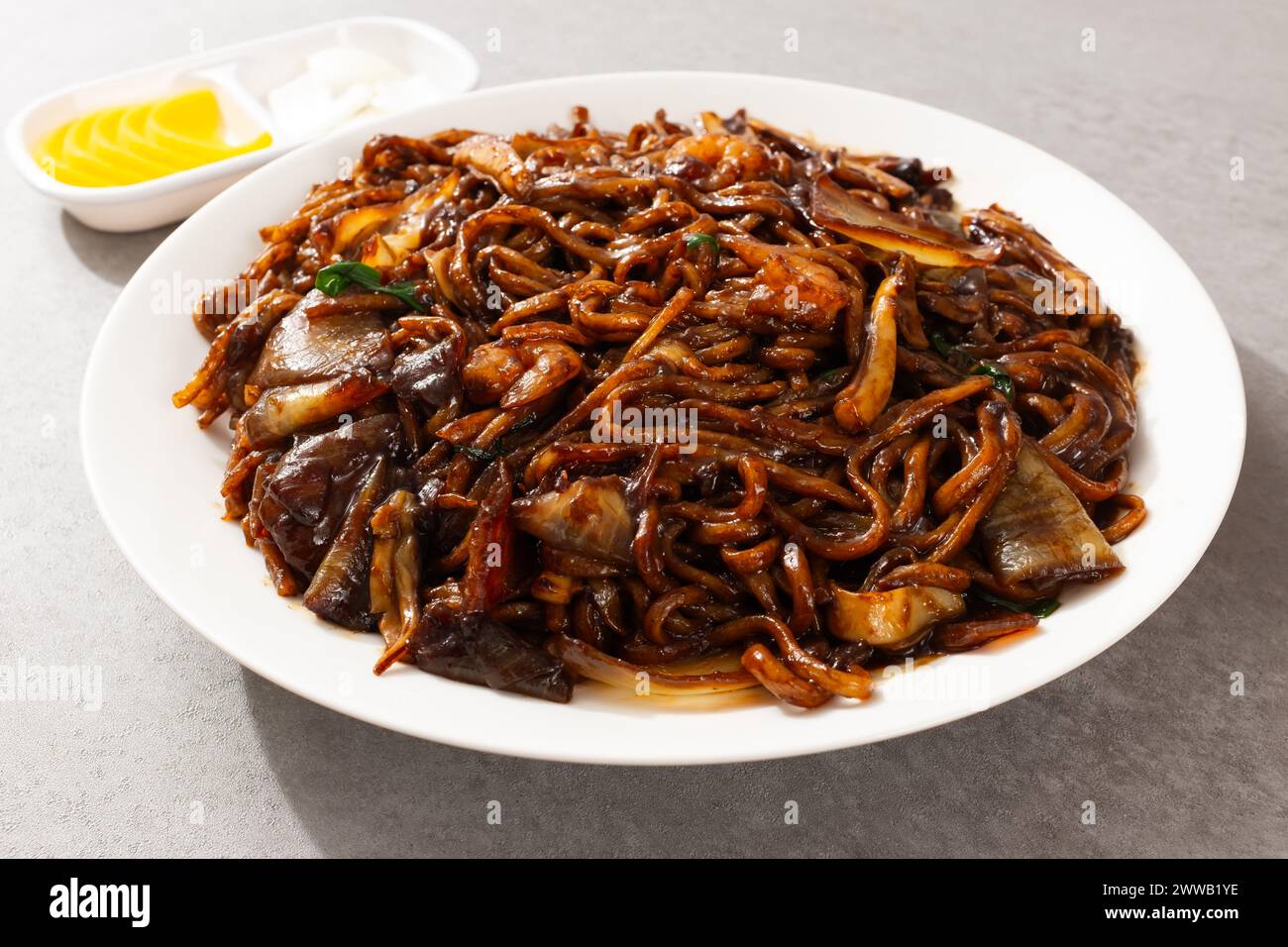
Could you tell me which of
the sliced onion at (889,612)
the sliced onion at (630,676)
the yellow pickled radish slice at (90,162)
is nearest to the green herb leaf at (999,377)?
the sliced onion at (889,612)

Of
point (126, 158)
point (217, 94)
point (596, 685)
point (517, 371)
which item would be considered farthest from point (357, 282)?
point (217, 94)

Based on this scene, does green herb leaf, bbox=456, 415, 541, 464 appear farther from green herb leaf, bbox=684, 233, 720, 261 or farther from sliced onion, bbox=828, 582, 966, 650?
sliced onion, bbox=828, 582, 966, 650

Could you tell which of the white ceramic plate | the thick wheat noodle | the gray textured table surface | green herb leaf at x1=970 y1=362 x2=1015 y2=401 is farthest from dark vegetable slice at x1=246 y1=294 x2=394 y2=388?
green herb leaf at x1=970 y1=362 x2=1015 y2=401

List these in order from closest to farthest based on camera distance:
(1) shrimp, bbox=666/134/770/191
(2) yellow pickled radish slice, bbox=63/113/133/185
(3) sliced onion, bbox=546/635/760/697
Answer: (3) sliced onion, bbox=546/635/760/697 → (1) shrimp, bbox=666/134/770/191 → (2) yellow pickled radish slice, bbox=63/113/133/185

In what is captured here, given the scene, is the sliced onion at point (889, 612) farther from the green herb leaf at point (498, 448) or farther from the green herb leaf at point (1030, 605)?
the green herb leaf at point (498, 448)

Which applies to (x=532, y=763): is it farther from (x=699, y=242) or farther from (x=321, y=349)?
(x=699, y=242)
